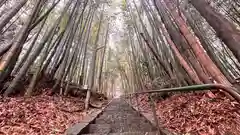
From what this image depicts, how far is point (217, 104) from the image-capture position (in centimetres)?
347

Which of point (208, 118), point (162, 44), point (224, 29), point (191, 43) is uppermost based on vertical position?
point (162, 44)

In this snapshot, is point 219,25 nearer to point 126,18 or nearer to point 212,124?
point 212,124

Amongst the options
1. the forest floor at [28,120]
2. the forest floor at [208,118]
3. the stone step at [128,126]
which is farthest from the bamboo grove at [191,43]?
the forest floor at [28,120]

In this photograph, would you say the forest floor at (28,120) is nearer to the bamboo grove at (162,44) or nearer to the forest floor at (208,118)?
the bamboo grove at (162,44)

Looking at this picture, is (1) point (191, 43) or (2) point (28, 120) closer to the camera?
(2) point (28, 120)

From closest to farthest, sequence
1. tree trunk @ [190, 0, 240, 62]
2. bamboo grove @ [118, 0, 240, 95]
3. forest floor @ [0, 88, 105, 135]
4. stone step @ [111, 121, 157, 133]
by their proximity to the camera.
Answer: tree trunk @ [190, 0, 240, 62]
bamboo grove @ [118, 0, 240, 95]
forest floor @ [0, 88, 105, 135]
stone step @ [111, 121, 157, 133]

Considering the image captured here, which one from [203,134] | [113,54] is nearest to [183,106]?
[203,134]

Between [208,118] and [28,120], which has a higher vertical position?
[28,120]

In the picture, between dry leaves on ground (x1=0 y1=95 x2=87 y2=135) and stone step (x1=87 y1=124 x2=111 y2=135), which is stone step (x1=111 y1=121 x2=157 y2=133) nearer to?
stone step (x1=87 y1=124 x2=111 y2=135)

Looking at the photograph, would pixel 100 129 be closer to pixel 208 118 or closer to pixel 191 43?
pixel 208 118

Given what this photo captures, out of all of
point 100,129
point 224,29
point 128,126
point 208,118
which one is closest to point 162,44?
point 128,126

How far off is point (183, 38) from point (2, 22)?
273 cm

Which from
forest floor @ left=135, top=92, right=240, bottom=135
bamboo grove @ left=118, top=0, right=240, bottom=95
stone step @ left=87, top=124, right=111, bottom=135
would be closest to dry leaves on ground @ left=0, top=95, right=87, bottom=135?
stone step @ left=87, top=124, right=111, bottom=135

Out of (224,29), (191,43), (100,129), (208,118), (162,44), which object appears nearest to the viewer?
(224,29)
